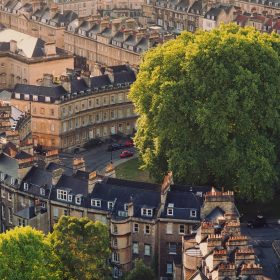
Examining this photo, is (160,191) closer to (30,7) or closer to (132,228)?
(132,228)

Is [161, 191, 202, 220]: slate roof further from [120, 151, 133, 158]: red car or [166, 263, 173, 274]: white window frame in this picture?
[120, 151, 133, 158]: red car

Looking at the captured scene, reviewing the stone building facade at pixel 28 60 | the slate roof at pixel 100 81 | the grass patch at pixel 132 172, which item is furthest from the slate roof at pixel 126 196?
the stone building facade at pixel 28 60

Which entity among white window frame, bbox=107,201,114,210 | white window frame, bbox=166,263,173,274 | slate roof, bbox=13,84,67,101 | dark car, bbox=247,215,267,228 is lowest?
white window frame, bbox=166,263,173,274

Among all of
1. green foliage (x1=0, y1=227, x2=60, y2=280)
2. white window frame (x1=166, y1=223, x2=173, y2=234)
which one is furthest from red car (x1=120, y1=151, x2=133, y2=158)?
green foliage (x1=0, y1=227, x2=60, y2=280)

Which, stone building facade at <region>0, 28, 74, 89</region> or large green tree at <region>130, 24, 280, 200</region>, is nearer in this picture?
large green tree at <region>130, 24, 280, 200</region>

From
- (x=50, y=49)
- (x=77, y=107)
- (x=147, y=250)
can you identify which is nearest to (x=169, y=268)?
(x=147, y=250)

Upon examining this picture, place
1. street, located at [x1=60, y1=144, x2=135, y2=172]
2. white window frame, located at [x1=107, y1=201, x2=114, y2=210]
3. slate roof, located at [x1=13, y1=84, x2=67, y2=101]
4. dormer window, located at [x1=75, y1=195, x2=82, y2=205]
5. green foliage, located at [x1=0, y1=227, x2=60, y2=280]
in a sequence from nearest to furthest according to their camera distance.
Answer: green foliage, located at [x1=0, y1=227, x2=60, y2=280] < white window frame, located at [x1=107, y1=201, x2=114, y2=210] < dormer window, located at [x1=75, y1=195, x2=82, y2=205] < street, located at [x1=60, y1=144, x2=135, y2=172] < slate roof, located at [x1=13, y1=84, x2=67, y2=101]

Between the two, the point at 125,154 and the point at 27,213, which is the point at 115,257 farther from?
the point at 125,154
